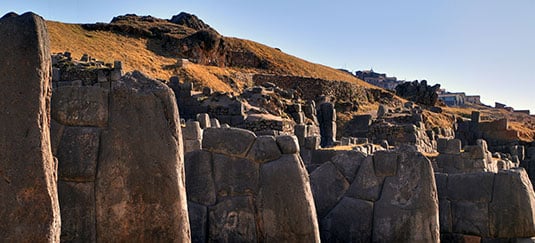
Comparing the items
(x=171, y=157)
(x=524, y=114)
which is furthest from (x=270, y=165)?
(x=524, y=114)

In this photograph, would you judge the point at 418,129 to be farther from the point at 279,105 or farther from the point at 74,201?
the point at 74,201

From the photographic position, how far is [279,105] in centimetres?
3575

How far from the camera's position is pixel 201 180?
6.54 m

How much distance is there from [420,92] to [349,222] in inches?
2927

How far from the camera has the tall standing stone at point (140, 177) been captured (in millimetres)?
4922

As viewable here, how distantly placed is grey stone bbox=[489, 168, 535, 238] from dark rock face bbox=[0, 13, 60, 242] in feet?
22.1

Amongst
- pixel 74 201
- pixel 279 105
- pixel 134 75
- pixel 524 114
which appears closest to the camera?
pixel 74 201

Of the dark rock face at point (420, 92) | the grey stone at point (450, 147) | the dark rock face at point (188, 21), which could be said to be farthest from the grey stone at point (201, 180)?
the dark rock face at point (188, 21)

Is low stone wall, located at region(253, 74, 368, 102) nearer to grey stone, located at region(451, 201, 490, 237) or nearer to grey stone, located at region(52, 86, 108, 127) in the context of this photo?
grey stone, located at region(451, 201, 490, 237)

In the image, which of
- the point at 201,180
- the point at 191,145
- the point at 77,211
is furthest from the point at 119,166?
the point at 191,145

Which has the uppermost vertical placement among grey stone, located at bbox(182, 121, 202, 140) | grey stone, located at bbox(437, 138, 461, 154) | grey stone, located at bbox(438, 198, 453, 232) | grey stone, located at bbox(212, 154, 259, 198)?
grey stone, located at bbox(182, 121, 202, 140)

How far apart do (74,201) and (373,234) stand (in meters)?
3.95

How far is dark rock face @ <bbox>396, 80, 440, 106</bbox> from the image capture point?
254 feet

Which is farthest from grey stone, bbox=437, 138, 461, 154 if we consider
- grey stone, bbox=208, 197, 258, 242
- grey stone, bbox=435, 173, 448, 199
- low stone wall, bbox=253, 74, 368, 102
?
low stone wall, bbox=253, 74, 368, 102
